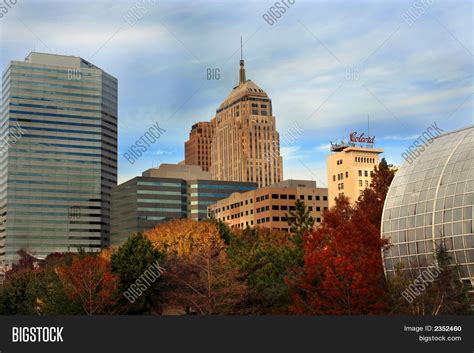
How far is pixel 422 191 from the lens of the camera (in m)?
62.6

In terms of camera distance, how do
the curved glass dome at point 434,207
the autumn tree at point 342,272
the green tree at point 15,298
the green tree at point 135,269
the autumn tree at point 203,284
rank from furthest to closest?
1. the green tree at point 15,298
2. the green tree at point 135,269
3. the autumn tree at point 203,284
4. the curved glass dome at point 434,207
5. the autumn tree at point 342,272

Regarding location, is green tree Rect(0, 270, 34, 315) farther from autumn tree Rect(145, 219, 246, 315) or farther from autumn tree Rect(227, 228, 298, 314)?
autumn tree Rect(227, 228, 298, 314)

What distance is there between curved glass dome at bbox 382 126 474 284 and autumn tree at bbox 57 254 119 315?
90.2ft

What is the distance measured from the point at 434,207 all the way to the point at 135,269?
33.0 meters

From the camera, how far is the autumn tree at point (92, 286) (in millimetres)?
67438

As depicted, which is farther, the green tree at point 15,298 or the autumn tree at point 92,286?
the green tree at point 15,298

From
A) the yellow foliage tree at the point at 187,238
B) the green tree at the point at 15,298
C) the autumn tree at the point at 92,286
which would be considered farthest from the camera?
the yellow foliage tree at the point at 187,238

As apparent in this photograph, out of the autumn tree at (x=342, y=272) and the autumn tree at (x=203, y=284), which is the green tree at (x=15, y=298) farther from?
the autumn tree at (x=342, y=272)

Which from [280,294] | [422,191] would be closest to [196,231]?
[280,294]

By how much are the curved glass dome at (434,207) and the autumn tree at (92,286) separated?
90.2 ft

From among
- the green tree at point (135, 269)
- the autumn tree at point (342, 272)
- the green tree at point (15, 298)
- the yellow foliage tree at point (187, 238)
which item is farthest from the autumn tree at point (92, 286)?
the green tree at point (15, 298)

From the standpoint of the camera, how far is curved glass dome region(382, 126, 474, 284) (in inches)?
2224

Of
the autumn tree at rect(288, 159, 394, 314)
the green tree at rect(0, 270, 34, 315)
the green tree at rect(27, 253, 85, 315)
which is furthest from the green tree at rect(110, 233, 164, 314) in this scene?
the green tree at rect(0, 270, 34, 315)

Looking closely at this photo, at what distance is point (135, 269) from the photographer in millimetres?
74000
